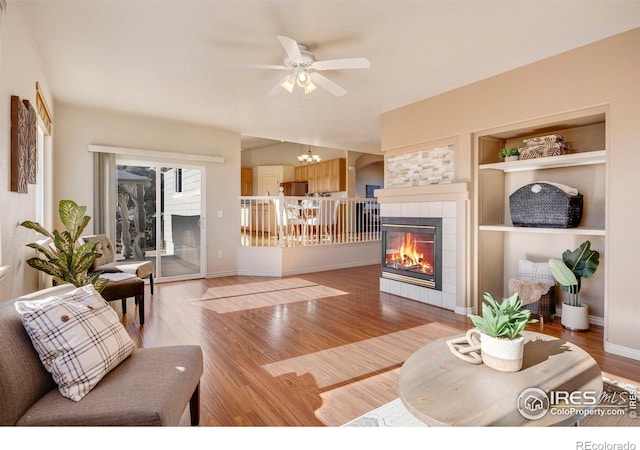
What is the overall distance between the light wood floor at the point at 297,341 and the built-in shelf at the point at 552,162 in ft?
5.47

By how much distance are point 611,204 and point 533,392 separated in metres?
2.31

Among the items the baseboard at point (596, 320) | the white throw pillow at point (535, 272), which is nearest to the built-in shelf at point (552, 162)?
the white throw pillow at point (535, 272)

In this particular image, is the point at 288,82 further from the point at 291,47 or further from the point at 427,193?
the point at 427,193

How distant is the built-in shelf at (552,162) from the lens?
117 inches

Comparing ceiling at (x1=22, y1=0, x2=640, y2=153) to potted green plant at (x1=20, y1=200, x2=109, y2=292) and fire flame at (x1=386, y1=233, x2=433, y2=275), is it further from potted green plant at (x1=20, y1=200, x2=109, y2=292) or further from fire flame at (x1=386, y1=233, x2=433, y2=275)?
fire flame at (x1=386, y1=233, x2=433, y2=275)

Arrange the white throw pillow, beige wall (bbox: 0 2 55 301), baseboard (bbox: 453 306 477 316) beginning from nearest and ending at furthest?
beige wall (bbox: 0 2 55 301) < the white throw pillow < baseboard (bbox: 453 306 477 316)

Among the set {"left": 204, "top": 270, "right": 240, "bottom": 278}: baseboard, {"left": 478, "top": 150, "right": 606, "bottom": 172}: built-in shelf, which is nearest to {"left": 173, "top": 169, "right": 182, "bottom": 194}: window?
{"left": 204, "top": 270, "right": 240, "bottom": 278}: baseboard

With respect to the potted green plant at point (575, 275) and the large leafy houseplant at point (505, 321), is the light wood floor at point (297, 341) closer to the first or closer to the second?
the potted green plant at point (575, 275)

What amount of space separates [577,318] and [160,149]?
19.6ft

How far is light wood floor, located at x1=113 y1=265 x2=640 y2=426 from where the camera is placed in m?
1.98

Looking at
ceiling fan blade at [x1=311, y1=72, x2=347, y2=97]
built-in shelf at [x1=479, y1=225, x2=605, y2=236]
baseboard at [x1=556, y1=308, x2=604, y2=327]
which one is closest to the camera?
built-in shelf at [x1=479, y1=225, x2=605, y2=236]

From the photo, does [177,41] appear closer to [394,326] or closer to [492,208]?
[394,326]

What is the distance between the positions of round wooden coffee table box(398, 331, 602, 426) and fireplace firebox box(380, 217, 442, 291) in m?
2.51

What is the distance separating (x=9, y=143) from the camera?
6.81ft
